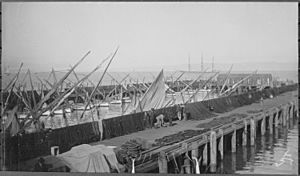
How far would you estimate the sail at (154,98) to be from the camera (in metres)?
2.82

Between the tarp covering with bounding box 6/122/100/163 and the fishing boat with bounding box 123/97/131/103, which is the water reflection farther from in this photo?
the tarp covering with bounding box 6/122/100/163

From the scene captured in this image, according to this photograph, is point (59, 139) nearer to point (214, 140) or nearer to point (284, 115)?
point (214, 140)

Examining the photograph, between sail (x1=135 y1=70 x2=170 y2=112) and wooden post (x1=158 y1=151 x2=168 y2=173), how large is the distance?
300 mm

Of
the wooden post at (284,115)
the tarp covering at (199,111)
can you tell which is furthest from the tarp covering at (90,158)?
the wooden post at (284,115)

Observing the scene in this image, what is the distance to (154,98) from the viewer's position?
283 cm

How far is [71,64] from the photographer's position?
2.78m

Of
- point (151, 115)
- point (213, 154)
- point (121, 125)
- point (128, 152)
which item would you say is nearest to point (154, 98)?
point (151, 115)

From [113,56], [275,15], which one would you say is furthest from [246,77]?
[113,56]

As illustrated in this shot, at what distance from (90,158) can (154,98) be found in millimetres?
550

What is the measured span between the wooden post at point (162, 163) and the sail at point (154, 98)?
0.98ft

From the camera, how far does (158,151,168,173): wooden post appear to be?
2.77 meters

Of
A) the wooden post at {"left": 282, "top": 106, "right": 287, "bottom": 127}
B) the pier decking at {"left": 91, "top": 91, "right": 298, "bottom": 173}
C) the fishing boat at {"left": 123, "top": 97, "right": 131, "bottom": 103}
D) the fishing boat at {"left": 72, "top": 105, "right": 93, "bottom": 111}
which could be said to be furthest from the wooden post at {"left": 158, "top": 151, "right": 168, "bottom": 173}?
the wooden post at {"left": 282, "top": 106, "right": 287, "bottom": 127}

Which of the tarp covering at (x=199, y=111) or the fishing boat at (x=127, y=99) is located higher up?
the fishing boat at (x=127, y=99)

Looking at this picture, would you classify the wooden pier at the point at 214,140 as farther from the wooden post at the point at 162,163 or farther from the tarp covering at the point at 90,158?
the tarp covering at the point at 90,158
